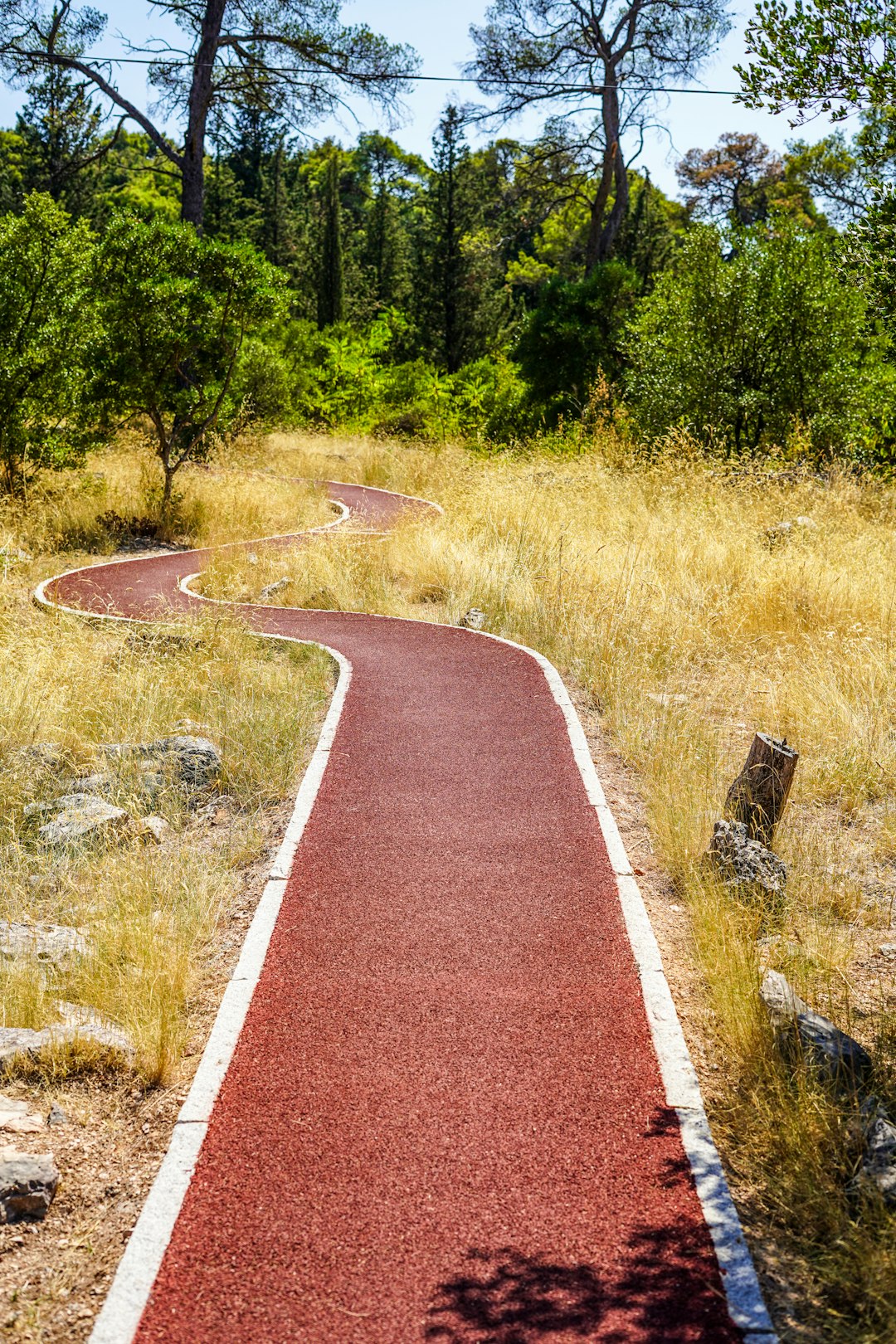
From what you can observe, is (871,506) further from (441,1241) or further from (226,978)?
(441,1241)

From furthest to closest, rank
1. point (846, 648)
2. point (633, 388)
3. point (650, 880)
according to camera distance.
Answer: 1. point (633, 388)
2. point (846, 648)
3. point (650, 880)

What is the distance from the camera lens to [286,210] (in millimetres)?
40812

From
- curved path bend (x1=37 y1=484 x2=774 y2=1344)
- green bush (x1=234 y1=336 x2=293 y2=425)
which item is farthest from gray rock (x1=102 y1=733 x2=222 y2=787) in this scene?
green bush (x1=234 y1=336 x2=293 y2=425)

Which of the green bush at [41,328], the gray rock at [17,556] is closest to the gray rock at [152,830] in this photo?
the gray rock at [17,556]

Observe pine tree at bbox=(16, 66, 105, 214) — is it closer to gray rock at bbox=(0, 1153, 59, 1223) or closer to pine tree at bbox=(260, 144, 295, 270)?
pine tree at bbox=(260, 144, 295, 270)

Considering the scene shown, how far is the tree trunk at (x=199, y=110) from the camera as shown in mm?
20891

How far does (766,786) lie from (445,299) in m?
32.9

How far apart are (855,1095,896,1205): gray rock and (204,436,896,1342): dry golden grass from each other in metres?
0.08

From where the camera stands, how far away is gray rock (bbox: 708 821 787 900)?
515cm

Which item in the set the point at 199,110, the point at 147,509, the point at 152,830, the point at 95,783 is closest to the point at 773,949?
the point at 152,830

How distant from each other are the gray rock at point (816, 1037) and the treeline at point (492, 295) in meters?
2.99

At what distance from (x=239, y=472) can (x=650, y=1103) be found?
63.7 feet

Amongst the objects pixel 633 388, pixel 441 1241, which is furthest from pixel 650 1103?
pixel 633 388

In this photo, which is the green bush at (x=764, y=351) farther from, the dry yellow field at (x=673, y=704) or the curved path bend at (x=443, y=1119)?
the curved path bend at (x=443, y=1119)
